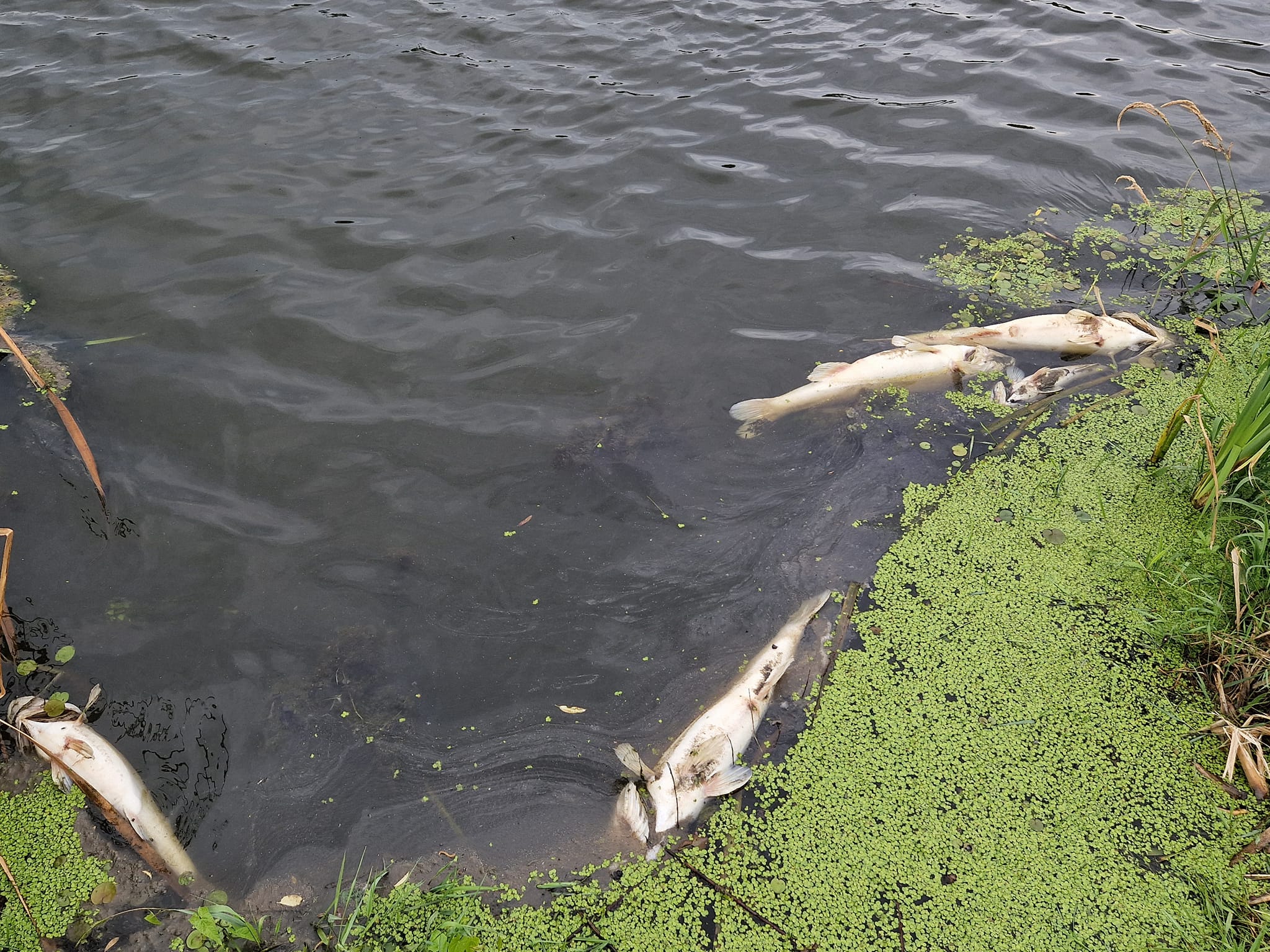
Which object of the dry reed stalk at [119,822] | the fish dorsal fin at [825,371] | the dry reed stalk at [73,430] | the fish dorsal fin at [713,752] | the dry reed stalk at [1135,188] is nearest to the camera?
the dry reed stalk at [119,822]

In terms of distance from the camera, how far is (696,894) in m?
2.23

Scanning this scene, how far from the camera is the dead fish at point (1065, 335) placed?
381cm

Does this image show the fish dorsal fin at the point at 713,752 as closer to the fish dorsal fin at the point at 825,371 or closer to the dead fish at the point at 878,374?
the dead fish at the point at 878,374

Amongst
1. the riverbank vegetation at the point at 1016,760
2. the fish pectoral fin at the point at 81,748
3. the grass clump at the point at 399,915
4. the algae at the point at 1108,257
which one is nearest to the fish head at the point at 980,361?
the algae at the point at 1108,257

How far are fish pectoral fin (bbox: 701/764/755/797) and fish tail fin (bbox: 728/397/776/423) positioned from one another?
5.26ft

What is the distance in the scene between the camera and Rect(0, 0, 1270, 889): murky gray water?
107 inches

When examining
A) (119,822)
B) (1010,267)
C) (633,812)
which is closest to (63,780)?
(119,822)

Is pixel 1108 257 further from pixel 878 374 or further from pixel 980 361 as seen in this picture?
pixel 878 374

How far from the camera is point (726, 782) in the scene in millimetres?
2432

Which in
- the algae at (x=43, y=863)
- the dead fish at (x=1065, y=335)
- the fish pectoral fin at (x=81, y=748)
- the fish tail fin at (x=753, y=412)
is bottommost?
the algae at (x=43, y=863)

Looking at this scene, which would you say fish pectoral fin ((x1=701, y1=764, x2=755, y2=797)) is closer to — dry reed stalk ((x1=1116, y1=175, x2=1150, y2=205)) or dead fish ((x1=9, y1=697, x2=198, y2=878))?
dead fish ((x1=9, y1=697, x2=198, y2=878))

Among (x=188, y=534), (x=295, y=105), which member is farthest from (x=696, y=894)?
(x=295, y=105)

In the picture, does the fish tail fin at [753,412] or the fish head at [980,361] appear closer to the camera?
the fish tail fin at [753,412]

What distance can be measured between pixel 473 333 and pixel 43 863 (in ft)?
8.52
